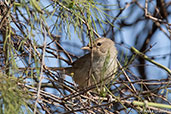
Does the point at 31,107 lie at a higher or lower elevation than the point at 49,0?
lower

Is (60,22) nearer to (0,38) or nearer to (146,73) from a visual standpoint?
(0,38)

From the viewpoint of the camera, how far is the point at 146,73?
715 cm

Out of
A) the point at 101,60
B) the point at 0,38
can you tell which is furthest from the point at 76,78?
the point at 0,38

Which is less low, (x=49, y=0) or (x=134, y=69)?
(x=49, y=0)

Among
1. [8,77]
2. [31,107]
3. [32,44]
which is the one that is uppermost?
[32,44]

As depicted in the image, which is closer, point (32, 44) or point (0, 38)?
point (32, 44)

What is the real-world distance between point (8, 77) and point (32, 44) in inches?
21.2

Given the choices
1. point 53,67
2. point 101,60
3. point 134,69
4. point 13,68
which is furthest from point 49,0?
point 134,69

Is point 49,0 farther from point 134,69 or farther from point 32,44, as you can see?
point 134,69

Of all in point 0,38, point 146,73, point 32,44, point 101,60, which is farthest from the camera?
point 146,73

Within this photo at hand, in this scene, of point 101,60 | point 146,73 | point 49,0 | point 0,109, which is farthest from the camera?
point 146,73

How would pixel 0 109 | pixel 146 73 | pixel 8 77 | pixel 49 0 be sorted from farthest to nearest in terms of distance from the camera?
pixel 146 73
pixel 49 0
pixel 8 77
pixel 0 109

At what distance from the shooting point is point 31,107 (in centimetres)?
324

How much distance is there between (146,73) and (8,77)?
15.0 feet
